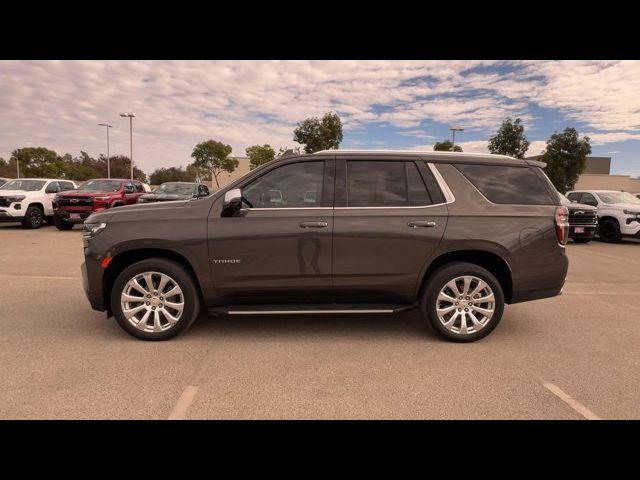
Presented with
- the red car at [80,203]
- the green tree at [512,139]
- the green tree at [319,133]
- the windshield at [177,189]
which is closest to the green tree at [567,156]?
the green tree at [512,139]

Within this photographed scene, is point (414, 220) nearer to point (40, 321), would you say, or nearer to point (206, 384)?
point (206, 384)

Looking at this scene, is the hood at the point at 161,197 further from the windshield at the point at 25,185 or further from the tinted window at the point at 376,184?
the tinted window at the point at 376,184

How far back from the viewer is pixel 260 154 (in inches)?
2002

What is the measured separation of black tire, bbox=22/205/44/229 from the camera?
14.0m

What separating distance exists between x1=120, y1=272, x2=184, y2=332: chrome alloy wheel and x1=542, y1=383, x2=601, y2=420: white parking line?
132 inches

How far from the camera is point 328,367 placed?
3.46 m

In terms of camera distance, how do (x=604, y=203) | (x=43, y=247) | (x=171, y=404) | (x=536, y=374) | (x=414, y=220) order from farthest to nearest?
(x=604, y=203), (x=43, y=247), (x=414, y=220), (x=536, y=374), (x=171, y=404)

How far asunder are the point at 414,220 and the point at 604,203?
1262 centimetres

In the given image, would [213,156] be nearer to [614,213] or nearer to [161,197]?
[161,197]

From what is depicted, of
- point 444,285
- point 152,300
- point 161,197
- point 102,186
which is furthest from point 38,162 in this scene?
point 444,285

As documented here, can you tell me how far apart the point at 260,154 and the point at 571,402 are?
50.4 meters

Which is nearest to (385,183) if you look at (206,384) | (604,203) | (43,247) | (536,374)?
(536,374)

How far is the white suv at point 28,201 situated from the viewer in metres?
13.5

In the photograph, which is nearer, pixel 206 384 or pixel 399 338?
pixel 206 384
